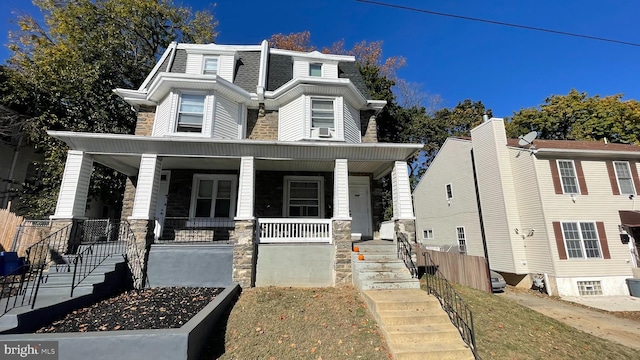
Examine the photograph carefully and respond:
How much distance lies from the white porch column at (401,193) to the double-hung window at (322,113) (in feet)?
10.8

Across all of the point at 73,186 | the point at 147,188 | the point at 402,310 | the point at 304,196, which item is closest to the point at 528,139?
the point at 304,196

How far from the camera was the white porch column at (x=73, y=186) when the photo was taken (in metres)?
7.69

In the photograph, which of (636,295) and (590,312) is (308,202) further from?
(636,295)

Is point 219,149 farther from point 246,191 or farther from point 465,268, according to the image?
point 465,268

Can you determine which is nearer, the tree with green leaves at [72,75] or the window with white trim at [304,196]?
the window with white trim at [304,196]

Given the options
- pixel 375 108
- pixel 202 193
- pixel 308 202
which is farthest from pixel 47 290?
pixel 375 108

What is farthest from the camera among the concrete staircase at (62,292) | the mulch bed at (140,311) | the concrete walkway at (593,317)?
the concrete walkway at (593,317)

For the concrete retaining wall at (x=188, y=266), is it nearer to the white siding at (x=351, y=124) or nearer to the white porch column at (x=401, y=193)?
the white porch column at (x=401, y=193)

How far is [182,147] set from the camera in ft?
27.3

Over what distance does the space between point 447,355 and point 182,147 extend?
28.2ft

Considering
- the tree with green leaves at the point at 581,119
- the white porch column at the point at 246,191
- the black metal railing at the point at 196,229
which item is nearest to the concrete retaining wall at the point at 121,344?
the white porch column at the point at 246,191

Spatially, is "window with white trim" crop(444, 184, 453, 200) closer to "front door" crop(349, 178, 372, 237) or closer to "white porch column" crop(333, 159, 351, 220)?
"front door" crop(349, 178, 372, 237)

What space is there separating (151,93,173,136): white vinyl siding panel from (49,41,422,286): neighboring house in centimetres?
5

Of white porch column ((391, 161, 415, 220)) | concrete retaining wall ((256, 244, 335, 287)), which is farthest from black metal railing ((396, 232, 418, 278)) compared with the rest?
concrete retaining wall ((256, 244, 335, 287))
